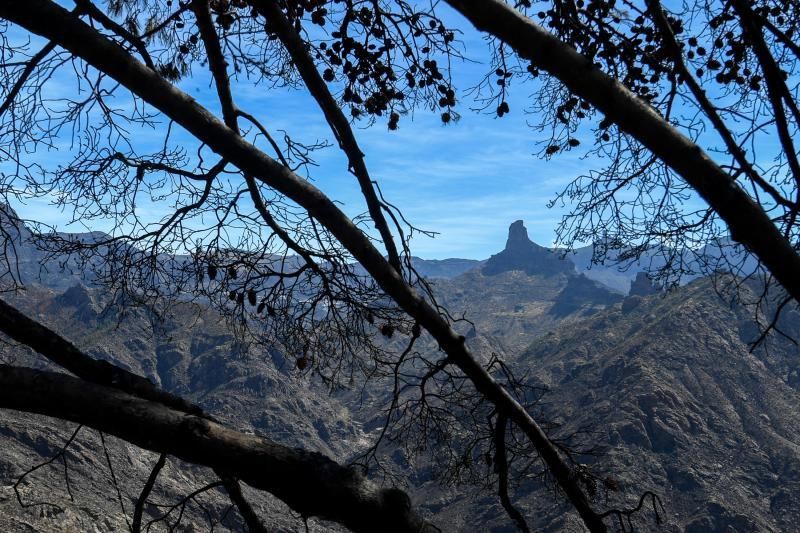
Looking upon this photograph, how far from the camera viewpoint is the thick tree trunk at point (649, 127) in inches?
112

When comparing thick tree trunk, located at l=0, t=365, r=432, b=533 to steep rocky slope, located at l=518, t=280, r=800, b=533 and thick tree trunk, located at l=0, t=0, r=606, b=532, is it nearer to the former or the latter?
thick tree trunk, located at l=0, t=0, r=606, b=532

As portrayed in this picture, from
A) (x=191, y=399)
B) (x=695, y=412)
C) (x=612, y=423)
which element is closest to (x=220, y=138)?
(x=612, y=423)

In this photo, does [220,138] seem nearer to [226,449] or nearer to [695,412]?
[226,449]

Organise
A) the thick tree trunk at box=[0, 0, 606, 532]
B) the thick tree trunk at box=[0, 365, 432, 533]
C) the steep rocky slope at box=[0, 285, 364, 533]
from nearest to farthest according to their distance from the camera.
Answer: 1. the thick tree trunk at box=[0, 365, 432, 533]
2. the thick tree trunk at box=[0, 0, 606, 532]
3. the steep rocky slope at box=[0, 285, 364, 533]

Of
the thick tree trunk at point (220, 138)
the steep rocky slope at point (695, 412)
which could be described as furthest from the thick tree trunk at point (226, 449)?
the steep rocky slope at point (695, 412)

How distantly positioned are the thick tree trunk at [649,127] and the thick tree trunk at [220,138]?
1325mm

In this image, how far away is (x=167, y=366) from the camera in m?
196

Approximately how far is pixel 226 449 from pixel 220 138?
69.2 inches

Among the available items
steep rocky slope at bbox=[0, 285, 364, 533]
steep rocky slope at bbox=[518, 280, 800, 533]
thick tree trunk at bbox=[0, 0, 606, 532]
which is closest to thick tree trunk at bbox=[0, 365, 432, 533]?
thick tree trunk at bbox=[0, 0, 606, 532]

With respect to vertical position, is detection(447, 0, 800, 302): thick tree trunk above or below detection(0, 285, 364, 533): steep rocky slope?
above

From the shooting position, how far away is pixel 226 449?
246 cm

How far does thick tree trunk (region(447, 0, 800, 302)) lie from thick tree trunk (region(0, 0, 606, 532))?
1325 millimetres

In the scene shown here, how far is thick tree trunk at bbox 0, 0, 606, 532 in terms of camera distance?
10.5 ft

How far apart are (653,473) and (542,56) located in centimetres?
12739
